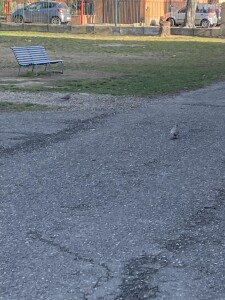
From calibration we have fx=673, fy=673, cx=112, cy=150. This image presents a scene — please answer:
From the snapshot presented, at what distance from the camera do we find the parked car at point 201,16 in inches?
1881

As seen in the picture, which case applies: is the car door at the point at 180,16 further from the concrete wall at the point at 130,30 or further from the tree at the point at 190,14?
the concrete wall at the point at 130,30

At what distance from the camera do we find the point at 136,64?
23281mm

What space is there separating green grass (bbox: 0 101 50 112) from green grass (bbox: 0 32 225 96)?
257 centimetres

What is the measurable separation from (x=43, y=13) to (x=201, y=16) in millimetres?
11268

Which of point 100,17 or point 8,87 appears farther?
point 100,17

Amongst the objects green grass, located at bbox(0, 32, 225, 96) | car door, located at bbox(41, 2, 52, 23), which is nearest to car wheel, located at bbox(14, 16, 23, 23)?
car door, located at bbox(41, 2, 52, 23)

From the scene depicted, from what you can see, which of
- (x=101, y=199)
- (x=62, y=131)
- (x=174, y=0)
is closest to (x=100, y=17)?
(x=174, y=0)

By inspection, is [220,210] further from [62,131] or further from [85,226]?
[62,131]

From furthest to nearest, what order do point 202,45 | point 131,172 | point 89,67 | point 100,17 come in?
point 100,17, point 202,45, point 89,67, point 131,172

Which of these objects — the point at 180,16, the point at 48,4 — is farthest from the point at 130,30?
the point at 180,16

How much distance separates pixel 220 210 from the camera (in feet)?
21.3

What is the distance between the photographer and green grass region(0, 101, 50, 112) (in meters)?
12.8

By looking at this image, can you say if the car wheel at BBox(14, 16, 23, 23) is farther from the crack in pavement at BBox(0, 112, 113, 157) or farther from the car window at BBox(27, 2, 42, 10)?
the crack in pavement at BBox(0, 112, 113, 157)

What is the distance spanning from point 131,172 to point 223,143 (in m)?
2.33
